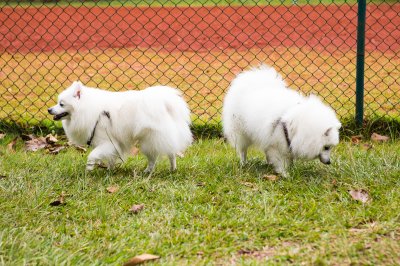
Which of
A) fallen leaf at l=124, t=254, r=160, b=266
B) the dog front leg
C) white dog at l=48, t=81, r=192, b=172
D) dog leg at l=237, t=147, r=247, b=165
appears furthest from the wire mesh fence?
fallen leaf at l=124, t=254, r=160, b=266

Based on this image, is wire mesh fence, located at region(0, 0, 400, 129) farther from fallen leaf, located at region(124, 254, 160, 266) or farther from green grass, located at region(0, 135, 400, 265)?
fallen leaf, located at region(124, 254, 160, 266)

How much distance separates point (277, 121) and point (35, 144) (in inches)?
Result: 86.3

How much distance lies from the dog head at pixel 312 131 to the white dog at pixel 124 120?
2.46ft

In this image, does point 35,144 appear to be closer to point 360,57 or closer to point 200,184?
point 200,184

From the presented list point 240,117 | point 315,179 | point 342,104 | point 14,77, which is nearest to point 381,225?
point 315,179

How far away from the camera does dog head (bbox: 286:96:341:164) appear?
396 cm

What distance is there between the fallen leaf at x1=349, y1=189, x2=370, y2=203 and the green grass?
31mm

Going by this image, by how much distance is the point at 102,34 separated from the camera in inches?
472

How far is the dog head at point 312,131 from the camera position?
13.0 feet

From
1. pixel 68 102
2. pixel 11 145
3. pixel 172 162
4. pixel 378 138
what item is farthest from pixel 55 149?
pixel 378 138

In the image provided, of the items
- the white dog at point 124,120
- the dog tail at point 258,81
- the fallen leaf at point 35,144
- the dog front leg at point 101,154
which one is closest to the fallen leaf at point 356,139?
the dog tail at point 258,81

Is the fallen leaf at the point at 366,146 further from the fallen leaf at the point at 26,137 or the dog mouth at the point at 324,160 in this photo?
the fallen leaf at the point at 26,137

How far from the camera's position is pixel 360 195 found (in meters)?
3.65

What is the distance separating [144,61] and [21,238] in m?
6.13
